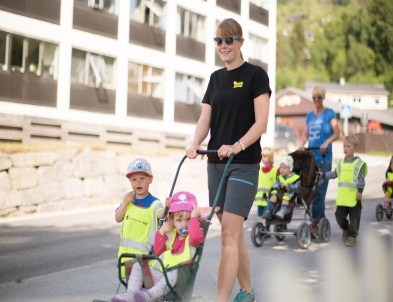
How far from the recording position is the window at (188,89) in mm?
33906

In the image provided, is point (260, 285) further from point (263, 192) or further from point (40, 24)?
point (40, 24)

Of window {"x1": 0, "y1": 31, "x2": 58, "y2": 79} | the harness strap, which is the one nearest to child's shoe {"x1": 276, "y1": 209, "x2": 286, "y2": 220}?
the harness strap

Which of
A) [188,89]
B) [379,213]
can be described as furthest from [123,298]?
[188,89]

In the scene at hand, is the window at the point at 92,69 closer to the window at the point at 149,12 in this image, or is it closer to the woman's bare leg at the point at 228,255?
the window at the point at 149,12

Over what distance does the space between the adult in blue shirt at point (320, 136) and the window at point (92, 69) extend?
18326 mm

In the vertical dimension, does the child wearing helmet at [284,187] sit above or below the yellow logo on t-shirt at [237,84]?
below

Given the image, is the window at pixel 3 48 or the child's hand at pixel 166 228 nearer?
the child's hand at pixel 166 228

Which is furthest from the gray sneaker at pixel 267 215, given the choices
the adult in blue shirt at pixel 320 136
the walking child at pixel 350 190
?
the walking child at pixel 350 190

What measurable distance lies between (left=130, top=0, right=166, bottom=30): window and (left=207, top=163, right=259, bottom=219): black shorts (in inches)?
1021

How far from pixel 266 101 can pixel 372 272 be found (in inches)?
131

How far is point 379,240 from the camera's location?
35.8ft

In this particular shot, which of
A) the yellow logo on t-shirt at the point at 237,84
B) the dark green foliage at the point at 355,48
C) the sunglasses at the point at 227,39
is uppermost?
the dark green foliage at the point at 355,48

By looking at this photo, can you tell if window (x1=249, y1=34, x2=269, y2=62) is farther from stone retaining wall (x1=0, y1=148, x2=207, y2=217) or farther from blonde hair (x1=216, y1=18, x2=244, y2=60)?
blonde hair (x1=216, y1=18, x2=244, y2=60)

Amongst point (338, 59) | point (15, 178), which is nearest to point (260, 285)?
point (15, 178)
